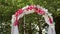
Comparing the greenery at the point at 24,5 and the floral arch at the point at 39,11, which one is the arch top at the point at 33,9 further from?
the greenery at the point at 24,5

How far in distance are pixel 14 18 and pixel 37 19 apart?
4335 mm

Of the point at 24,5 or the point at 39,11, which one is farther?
the point at 24,5

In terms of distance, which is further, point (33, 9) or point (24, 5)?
point (24, 5)

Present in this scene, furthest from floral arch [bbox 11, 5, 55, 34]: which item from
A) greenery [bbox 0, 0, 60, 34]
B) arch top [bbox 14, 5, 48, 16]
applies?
greenery [bbox 0, 0, 60, 34]

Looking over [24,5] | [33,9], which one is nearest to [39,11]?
[33,9]

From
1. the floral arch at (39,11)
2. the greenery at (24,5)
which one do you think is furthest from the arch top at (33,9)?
the greenery at (24,5)

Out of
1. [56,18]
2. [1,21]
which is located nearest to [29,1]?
[56,18]

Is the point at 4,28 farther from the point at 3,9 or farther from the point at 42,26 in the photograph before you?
the point at 3,9

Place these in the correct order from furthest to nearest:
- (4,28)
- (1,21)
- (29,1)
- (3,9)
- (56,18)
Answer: (4,28)
(1,21)
(56,18)
(3,9)
(29,1)

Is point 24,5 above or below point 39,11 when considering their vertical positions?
above

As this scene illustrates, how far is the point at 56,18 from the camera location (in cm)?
1456

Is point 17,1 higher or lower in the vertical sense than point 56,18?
higher

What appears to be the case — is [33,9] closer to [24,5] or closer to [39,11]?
[39,11]

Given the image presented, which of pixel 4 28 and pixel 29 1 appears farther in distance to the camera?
pixel 4 28
